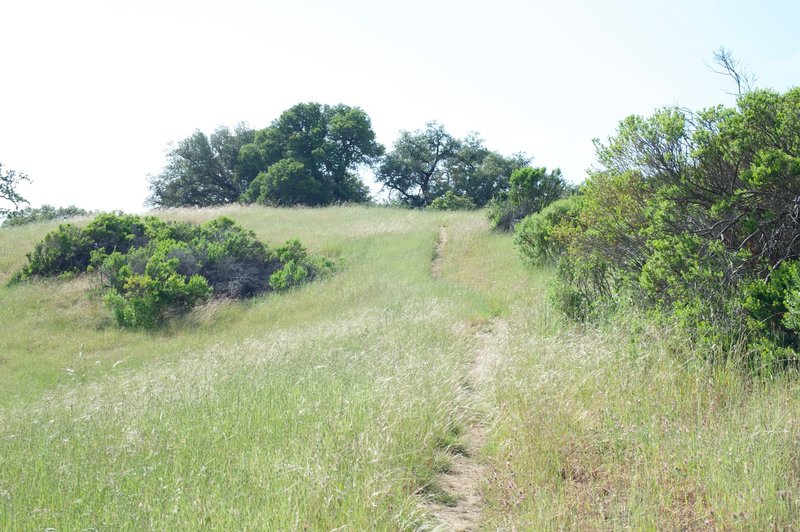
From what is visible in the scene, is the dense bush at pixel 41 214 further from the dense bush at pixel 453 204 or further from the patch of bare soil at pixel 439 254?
the dense bush at pixel 453 204

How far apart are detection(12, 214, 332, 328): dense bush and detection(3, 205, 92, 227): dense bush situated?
11.4m

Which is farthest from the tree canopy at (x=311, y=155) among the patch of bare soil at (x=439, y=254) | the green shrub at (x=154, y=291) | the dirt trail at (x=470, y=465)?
the dirt trail at (x=470, y=465)

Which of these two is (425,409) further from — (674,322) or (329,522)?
(674,322)

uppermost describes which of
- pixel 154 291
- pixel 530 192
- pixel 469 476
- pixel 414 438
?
pixel 530 192

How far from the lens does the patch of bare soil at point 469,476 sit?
4191 mm

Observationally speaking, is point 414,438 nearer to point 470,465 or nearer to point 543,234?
point 470,465

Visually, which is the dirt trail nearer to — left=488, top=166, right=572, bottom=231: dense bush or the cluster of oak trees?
left=488, top=166, right=572, bottom=231: dense bush

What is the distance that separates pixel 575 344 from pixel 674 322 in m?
1.10

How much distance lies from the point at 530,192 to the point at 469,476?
2180 cm

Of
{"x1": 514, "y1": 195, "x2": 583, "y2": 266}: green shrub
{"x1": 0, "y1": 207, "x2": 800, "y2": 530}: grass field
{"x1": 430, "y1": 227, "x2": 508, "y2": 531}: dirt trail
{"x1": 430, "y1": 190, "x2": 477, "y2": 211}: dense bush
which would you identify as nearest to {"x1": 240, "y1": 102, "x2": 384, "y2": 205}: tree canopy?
{"x1": 430, "y1": 190, "x2": 477, "y2": 211}: dense bush

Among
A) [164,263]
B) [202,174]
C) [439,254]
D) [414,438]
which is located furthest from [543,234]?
[202,174]

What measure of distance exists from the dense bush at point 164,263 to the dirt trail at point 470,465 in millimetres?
11320

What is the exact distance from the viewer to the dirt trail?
4215 millimetres

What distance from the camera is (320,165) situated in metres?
48.1
